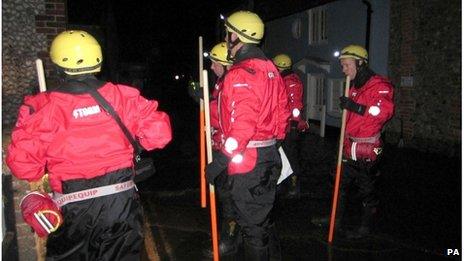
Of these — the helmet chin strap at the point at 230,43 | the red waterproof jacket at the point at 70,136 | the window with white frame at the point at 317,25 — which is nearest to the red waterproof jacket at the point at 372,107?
the helmet chin strap at the point at 230,43

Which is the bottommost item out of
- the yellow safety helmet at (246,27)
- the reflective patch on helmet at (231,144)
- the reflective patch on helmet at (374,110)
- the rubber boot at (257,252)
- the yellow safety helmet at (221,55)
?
the rubber boot at (257,252)

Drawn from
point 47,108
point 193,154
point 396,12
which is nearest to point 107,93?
point 47,108

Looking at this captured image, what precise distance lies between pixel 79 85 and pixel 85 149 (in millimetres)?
434

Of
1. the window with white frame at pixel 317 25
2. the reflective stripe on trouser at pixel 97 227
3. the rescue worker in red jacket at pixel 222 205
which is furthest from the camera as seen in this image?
the window with white frame at pixel 317 25

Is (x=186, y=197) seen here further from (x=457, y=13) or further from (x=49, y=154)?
(x=457, y=13)

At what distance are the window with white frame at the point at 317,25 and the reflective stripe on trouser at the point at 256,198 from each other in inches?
485

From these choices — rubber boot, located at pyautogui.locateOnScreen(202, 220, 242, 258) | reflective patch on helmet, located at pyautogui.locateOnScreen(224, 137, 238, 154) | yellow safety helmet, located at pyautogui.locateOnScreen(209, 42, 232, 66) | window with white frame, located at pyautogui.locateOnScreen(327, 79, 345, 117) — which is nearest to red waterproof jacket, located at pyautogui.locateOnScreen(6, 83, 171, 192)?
reflective patch on helmet, located at pyautogui.locateOnScreen(224, 137, 238, 154)

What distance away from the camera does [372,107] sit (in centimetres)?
439

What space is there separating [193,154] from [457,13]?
722 cm

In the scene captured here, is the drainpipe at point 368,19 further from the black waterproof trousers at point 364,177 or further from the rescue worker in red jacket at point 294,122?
the black waterproof trousers at point 364,177

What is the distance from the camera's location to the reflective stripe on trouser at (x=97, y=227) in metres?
2.78

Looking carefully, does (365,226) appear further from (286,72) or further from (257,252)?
(286,72)

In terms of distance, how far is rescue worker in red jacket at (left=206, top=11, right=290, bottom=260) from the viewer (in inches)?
127

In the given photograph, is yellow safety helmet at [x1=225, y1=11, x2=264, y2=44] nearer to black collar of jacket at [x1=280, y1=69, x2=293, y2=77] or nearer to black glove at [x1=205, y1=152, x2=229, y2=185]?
black glove at [x1=205, y1=152, x2=229, y2=185]
